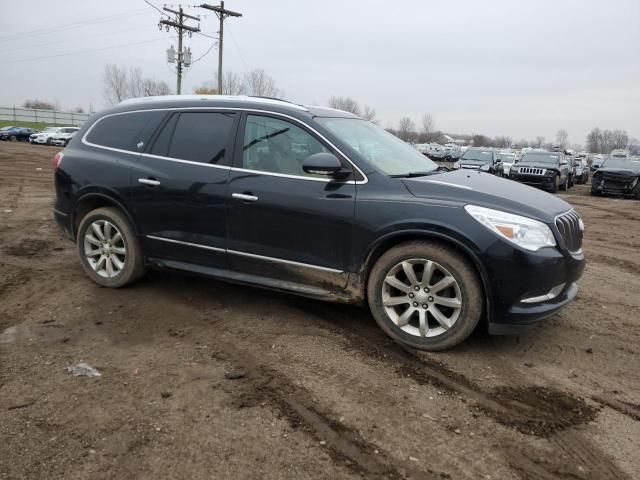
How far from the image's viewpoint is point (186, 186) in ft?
15.0

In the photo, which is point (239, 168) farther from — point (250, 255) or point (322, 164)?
point (322, 164)

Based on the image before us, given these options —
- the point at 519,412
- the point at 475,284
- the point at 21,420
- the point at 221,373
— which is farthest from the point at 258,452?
the point at 475,284

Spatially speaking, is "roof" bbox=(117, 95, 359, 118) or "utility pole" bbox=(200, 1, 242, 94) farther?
"utility pole" bbox=(200, 1, 242, 94)

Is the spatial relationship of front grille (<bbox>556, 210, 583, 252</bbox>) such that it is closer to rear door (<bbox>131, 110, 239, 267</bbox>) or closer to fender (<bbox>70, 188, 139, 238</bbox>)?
rear door (<bbox>131, 110, 239, 267</bbox>)

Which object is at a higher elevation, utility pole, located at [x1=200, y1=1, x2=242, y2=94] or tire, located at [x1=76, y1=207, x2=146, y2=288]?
utility pole, located at [x1=200, y1=1, x2=242, y2=94]

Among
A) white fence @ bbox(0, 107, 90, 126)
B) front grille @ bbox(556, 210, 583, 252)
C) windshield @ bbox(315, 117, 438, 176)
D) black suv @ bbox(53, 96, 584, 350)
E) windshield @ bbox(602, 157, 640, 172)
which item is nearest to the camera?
black suv @ bbox(53, 96, 584, 350)

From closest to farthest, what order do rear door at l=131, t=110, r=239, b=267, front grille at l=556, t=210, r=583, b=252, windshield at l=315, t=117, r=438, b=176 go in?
front grille at l=556, t=210, r=583, b=252 < windshield at l=315, t=117, r=438, b=176 < rear door at l=131, t=110, r=239, b=267

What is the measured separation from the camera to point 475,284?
369 cm

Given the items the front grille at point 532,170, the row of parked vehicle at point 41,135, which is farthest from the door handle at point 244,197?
the row of parked vehicle at point 41,135

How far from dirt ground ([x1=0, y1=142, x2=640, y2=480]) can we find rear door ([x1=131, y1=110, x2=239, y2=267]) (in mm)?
594

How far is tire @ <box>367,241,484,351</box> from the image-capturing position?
3.71 meters

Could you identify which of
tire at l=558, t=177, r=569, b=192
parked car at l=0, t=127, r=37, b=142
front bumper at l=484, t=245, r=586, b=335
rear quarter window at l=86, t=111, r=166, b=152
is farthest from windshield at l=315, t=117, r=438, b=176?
parked car at l=0, t=127, r=37, b=142

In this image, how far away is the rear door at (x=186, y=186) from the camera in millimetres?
4504

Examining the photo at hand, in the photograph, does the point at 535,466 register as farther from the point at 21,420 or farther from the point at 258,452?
the point at 21,420
